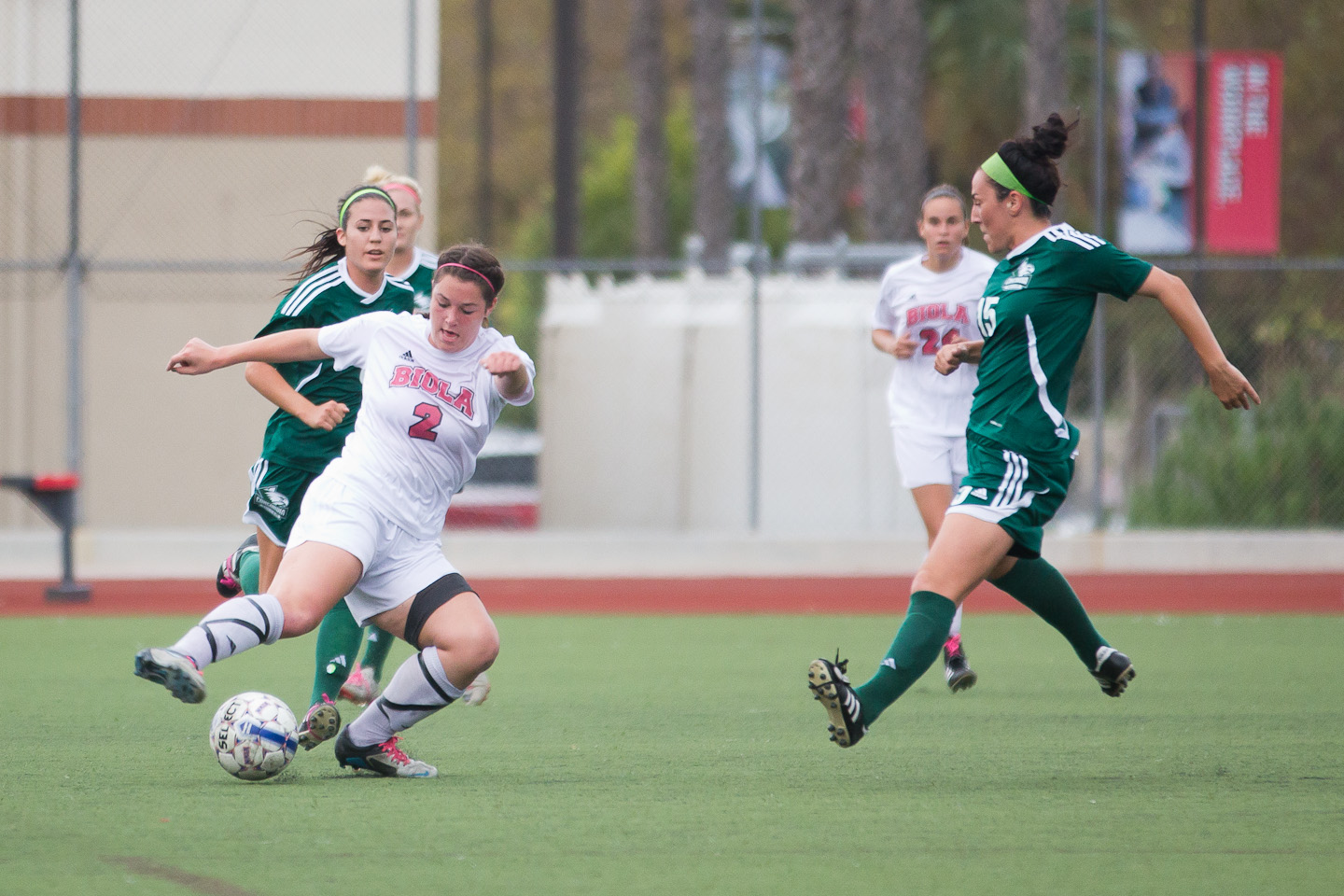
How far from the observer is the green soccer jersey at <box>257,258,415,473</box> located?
632 cm

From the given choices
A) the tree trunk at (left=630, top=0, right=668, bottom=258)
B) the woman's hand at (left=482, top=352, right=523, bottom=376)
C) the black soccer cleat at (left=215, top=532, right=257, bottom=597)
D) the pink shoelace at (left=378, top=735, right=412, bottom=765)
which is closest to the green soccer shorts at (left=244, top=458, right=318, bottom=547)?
the black soccer cleat at (left=215, top=532, right=257, bottom=597)

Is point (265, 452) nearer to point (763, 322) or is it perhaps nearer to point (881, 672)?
point (881, 672)

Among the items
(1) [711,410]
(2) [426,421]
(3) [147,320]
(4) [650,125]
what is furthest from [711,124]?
(2) [426,421]

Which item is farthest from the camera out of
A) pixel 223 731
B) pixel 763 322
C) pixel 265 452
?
pixel 763 322

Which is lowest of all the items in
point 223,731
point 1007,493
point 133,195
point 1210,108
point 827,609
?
point 827,609

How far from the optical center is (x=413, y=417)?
17.8ft

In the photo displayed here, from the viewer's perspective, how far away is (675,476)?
15547 mm

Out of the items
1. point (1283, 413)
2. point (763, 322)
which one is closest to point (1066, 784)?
point (763, 322)

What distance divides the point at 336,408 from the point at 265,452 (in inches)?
39.5

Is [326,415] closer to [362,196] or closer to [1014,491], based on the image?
[362,196]

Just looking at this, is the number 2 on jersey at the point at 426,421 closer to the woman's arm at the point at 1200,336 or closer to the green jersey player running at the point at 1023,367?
the green jersey player running at the point at 1023,367

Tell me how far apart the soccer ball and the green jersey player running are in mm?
1672

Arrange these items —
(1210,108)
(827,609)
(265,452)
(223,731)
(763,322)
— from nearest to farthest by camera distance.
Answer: (223,731), (265,452), (827,609), (763,322), (1210,108)

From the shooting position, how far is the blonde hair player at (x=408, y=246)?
6996 mm
